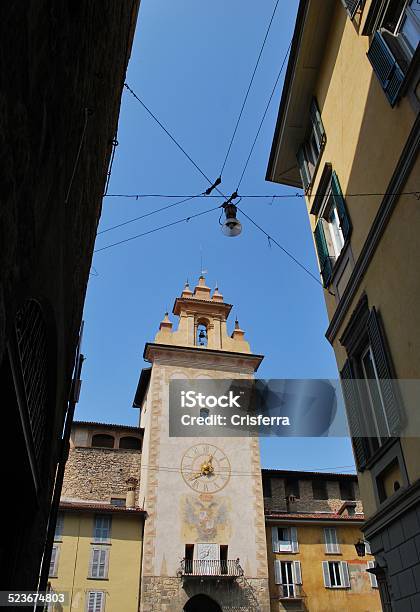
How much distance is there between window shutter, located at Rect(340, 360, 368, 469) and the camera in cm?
774

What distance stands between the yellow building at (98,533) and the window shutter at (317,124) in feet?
60.3

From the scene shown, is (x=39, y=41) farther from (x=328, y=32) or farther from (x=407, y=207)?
(x=328, y=32)

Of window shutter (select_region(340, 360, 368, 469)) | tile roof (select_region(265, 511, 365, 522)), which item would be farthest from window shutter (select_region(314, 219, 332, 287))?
tile roof (select_region(265, 511, 365, 522))

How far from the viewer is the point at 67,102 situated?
3.28m

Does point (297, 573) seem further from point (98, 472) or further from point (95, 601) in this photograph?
point (98, 472)

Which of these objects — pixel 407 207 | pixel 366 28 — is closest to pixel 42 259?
pixel 407 207

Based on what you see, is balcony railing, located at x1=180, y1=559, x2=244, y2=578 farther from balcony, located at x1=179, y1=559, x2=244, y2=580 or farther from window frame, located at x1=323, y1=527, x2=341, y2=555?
window frame, located at x1=323, y1=527, x2=341, y2=555

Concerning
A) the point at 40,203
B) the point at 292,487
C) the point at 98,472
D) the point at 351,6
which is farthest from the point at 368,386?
the point at 292,487

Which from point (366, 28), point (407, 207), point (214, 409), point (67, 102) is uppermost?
point (214, 409)

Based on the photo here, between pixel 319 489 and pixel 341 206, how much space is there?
22.1 meters

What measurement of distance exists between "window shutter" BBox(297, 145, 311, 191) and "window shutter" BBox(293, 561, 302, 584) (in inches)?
727

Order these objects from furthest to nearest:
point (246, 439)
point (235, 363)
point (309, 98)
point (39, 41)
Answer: point (235, 363)
point (246, 439)
point (309, 98)
point (39, 41)

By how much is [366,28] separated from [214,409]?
21060mm

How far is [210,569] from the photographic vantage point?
842 inches
